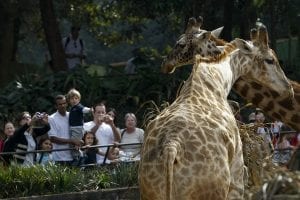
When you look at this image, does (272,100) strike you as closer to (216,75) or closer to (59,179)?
(216,75)

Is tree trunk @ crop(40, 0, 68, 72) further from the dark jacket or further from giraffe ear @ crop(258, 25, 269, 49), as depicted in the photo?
giraffe ear @ crop(258, 25, 269, 49)

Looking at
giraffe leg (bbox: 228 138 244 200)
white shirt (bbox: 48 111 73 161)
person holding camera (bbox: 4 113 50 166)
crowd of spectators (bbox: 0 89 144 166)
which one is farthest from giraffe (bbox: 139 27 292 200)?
white shirt (bbox: 48 111 73 161)

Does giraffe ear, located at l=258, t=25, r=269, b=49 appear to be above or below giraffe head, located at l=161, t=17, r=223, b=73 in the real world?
above

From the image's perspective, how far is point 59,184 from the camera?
51.4 feet

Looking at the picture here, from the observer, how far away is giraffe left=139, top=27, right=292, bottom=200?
388 inches

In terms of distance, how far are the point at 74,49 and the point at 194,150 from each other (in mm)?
15737

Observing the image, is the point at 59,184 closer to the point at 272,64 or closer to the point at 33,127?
the point at 33,127

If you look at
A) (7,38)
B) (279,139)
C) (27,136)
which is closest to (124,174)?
(27,136)

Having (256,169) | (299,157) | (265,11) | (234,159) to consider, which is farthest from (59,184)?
(265,11)

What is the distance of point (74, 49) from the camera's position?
25.5m

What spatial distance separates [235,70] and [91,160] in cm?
446

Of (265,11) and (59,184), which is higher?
(265,11)

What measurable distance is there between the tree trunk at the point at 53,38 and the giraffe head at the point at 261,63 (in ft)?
43.6

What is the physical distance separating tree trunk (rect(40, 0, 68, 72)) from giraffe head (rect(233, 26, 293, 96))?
13304 mm
